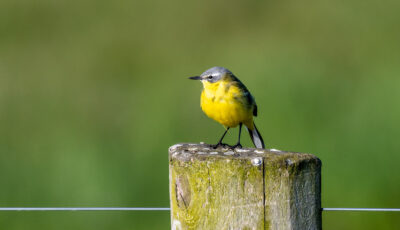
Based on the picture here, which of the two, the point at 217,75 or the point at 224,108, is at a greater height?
the point at 217,75

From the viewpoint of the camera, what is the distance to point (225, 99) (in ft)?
13.9

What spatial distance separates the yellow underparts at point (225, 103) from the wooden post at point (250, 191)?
174 cm

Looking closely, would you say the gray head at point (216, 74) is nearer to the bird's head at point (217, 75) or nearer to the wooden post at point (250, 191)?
the bird's head at point (217, 75)

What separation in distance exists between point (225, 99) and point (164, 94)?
256 cm

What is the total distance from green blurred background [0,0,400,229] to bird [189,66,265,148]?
48.1 inches

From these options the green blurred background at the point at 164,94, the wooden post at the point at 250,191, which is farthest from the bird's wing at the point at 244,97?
the wooden post at the point at 250,191

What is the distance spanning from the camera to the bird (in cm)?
422

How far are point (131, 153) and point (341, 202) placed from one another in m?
1.70

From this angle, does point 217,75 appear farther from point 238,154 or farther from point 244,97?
point 238,154

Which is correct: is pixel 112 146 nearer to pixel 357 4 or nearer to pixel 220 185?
pixel 220 185

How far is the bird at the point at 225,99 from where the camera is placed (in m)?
4.22

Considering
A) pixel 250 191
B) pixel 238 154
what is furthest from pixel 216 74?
pixel 250 191

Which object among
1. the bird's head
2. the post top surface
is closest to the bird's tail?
the bird's head

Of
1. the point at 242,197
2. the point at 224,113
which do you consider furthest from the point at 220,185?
the point at 224,113
